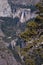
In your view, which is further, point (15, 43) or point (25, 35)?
point (15, 43)

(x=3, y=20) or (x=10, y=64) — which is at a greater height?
(x=10, y=64)

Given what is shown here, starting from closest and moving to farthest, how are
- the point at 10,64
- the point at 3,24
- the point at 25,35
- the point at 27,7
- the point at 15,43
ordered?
the point at 25,35, the point at 10,64, the point at 15,43, the point at 3,24, the point at 27,7

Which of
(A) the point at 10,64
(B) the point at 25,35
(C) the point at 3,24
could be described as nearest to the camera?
(B) the point at 25,35

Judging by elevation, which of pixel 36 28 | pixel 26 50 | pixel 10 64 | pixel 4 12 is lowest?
pixel 4 12

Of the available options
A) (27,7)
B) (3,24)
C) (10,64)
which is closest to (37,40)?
(10,64)

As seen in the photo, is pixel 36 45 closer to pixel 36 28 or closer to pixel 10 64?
pixel 36 28

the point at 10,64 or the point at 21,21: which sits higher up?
the point at 10,64

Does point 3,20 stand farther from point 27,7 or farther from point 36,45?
point 36,45

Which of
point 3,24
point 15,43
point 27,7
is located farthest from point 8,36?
point 27,7

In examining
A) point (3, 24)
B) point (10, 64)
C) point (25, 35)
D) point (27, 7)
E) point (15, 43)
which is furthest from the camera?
point (27, 7)
